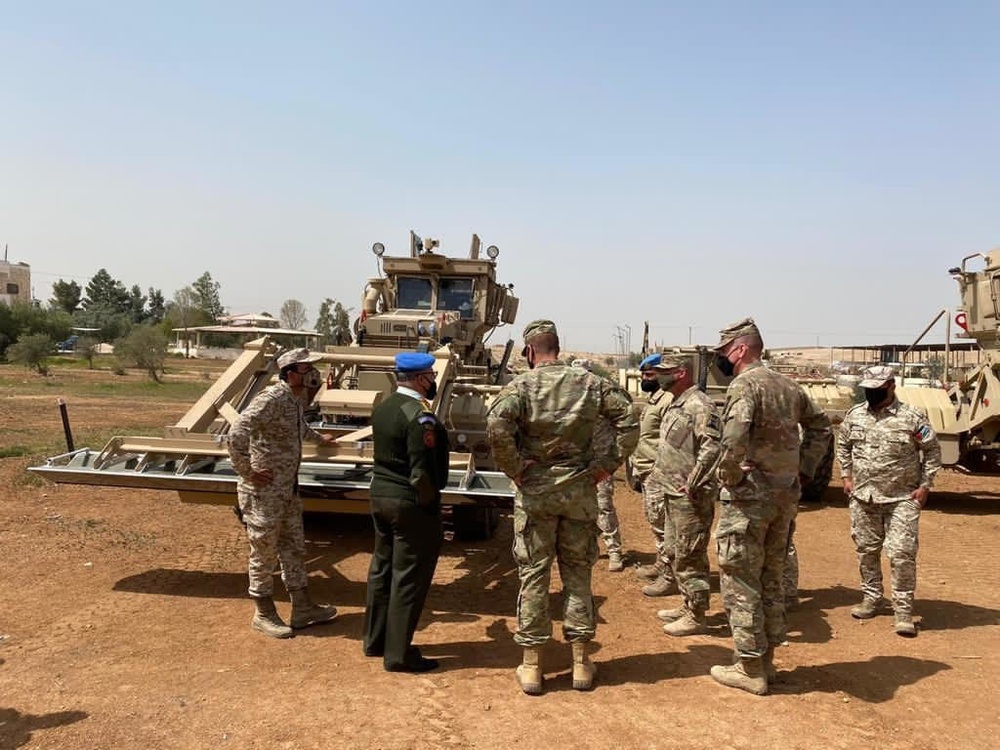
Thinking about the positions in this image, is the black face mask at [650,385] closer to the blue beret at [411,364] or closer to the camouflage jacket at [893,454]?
the camouflage jacket at [893,454]

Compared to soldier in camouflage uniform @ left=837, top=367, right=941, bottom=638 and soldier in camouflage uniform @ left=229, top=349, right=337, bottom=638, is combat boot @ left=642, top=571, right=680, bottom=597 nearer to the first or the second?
soldier in camouflage uniform @ left=837, top=367, right=941, bottom=638

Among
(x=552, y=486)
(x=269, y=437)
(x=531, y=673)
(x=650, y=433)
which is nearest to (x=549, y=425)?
(x=552, y=486)

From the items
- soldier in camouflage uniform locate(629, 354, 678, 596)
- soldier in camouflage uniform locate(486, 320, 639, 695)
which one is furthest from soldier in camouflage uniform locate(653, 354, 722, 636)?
soldier in camouflage uniform locate(486, 320, 639, 695)

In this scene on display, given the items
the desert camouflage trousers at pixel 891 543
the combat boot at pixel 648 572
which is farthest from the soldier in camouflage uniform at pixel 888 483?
the combat boot at pixel 648 572

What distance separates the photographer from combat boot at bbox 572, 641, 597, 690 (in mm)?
3703

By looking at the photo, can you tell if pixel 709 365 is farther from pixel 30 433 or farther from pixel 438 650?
pixel 30 433

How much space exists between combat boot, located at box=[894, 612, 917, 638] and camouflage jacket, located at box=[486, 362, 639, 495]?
7.78ft

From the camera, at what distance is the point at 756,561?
12.5ft

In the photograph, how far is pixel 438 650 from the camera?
425cm

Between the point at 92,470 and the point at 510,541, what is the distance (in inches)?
141

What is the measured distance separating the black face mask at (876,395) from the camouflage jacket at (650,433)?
137 cm

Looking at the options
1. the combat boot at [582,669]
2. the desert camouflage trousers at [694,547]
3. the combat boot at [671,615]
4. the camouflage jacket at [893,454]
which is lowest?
the combat boot at [671,615]

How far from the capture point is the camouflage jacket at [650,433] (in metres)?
5.83

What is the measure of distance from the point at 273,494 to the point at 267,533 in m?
0.23
